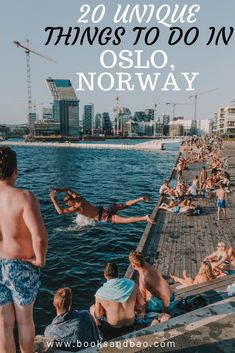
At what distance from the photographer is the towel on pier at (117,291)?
503cm

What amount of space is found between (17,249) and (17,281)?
0.33 m

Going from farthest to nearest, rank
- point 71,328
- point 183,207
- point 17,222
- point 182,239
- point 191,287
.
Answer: point 183,207 < point 182,239 < point 191,287 < point 71,328 < point 17,222

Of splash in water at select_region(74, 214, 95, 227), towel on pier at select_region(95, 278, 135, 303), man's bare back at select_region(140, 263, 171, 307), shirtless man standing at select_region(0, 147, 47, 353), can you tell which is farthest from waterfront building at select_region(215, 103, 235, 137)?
shirtless man standing at select_region(0, 147, 47, 353)

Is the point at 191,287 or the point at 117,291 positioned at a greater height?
the point at 117,291

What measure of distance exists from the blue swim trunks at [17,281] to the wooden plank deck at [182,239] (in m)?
6.79

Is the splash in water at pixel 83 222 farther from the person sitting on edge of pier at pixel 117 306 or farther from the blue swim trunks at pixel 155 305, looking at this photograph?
the person sitting on edge of pier at pixel 117 306

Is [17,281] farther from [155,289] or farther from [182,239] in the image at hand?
[182,239]

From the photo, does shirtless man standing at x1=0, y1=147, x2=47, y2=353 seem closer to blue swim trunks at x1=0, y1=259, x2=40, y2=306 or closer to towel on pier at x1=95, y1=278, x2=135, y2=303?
blue swim trunks at x1=0, y1=259, x2=40, y2=306

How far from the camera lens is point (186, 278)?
8664 mm

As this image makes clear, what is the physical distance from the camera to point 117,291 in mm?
5043

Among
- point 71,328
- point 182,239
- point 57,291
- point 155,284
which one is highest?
point 57,291

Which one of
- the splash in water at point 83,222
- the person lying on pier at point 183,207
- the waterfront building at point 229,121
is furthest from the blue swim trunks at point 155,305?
the waterfront building at point 229,121

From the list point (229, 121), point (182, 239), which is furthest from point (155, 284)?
point (229, 121)

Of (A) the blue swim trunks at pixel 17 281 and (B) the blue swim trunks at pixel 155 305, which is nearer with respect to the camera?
(A) the blue swim trunks at pixel 17 281
